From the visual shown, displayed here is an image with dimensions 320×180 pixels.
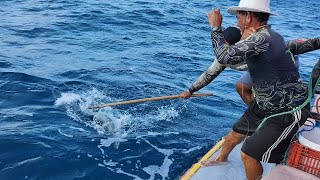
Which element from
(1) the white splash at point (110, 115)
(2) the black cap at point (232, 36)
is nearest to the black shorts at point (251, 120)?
(2) the black cap at point (232, 36)

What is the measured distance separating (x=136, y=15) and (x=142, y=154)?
10869 mm

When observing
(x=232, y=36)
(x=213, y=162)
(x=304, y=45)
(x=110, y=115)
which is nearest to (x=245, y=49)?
(x=232, y=36)

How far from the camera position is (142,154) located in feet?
19.8

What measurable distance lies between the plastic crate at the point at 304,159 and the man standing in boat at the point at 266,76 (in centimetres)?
14

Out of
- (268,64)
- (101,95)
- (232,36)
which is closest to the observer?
(268,64)

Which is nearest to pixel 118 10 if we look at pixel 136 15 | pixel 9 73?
pixel 136 15

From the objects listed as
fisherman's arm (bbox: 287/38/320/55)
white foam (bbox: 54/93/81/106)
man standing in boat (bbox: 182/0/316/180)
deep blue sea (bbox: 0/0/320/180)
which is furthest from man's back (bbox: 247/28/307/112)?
white foam (bbox: 54/93/81/106)

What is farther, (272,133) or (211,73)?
(211,73)

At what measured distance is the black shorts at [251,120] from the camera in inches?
173

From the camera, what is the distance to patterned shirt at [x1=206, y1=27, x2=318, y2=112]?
11.4 feet

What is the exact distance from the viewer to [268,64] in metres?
3.59

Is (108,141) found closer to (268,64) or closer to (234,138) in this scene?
(234,138)

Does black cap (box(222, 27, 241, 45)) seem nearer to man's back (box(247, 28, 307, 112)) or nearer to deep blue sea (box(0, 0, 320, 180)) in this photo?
man's back (box(247, 28, 307, 112))

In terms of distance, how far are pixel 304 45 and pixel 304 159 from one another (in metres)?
1.25
